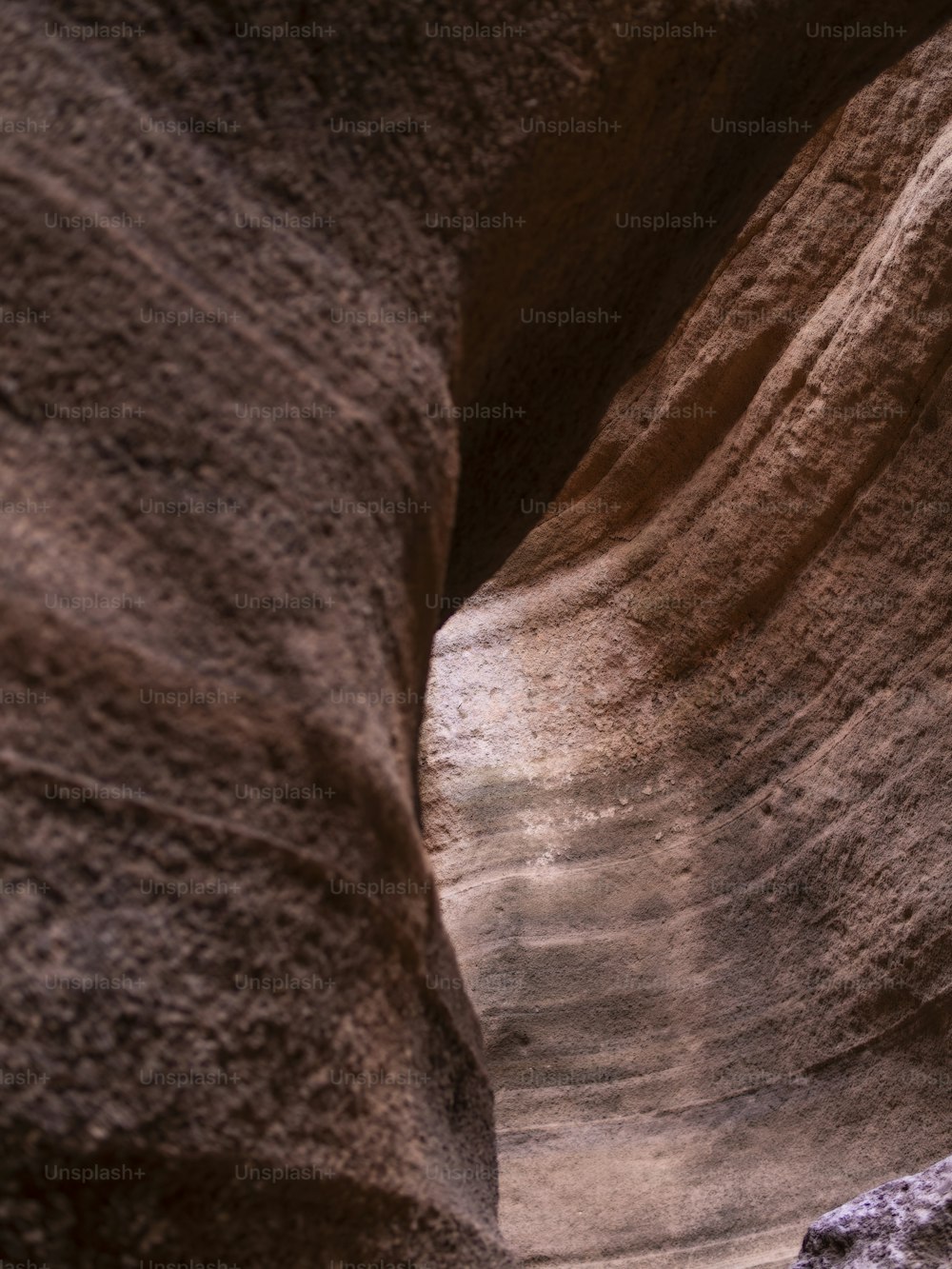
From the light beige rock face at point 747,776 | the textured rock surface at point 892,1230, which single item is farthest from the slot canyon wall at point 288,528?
the textured rock surface at point 892,1230

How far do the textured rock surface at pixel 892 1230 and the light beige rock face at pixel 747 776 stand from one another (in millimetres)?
627

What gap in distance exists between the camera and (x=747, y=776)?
364cm

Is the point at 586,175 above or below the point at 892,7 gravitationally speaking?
below

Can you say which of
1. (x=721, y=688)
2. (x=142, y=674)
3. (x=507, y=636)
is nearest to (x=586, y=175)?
(x=142, y=674)

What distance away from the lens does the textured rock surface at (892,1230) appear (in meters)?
2.03

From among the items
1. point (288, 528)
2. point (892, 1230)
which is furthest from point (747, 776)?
point (288, 528)

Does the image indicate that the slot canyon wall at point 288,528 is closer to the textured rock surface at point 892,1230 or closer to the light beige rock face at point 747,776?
the light beige rock face at point 747,776

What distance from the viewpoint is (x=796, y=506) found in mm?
3645

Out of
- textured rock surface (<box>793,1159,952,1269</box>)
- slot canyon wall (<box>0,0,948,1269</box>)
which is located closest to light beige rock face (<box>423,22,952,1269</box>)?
slot canyon wall (<box>0,0,948,1269</box>)

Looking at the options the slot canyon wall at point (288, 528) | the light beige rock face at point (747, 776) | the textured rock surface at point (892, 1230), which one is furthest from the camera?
the light beige rock face at point (747, 776)

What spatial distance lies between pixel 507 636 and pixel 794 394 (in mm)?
1413

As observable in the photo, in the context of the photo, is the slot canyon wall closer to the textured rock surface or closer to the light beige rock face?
the light beige rock face

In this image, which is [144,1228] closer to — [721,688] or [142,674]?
[142,674]

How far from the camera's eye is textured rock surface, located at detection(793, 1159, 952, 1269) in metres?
2.03
